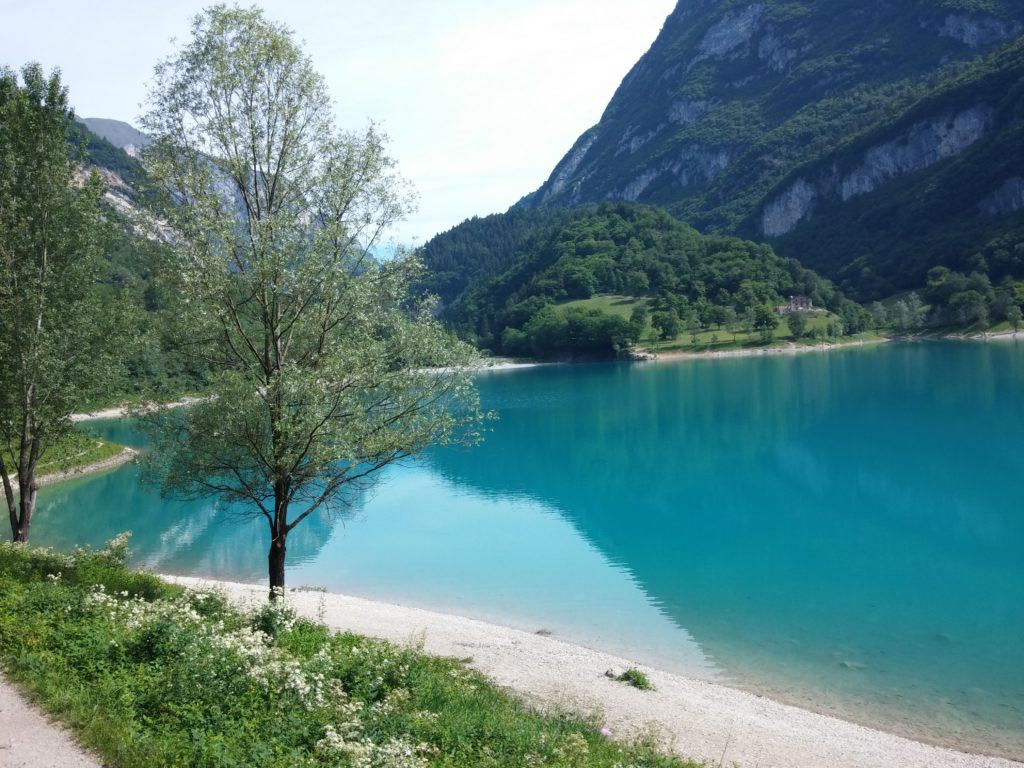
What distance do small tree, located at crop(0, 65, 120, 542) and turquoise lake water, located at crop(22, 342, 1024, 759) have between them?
12.8 meters

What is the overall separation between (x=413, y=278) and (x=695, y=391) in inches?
3299

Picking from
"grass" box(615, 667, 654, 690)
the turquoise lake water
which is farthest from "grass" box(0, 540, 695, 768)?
the turquoise lake water

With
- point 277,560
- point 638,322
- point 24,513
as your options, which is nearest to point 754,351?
point 638,322

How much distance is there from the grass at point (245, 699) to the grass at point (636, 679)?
4.08 m

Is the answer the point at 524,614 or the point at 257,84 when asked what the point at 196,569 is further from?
the point at 257,84

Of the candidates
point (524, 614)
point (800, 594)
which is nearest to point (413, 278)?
point (524, 614)

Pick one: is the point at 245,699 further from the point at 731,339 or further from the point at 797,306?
the point at 797,306

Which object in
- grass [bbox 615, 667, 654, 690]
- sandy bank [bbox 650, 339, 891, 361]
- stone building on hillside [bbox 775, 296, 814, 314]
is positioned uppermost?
stone building on hillside [bbox 775, 296, 814, 314]

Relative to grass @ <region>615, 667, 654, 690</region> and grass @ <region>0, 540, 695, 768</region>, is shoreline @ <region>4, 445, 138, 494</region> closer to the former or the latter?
grass @ <region>0, 540, 695, 768</region>

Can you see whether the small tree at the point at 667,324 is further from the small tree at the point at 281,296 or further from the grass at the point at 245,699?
the grass at the point at 245,699

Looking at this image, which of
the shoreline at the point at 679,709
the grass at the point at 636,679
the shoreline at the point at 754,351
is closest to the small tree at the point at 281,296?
the shoreline at the point at 679,709

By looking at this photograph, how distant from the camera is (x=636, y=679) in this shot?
1769 centimetres

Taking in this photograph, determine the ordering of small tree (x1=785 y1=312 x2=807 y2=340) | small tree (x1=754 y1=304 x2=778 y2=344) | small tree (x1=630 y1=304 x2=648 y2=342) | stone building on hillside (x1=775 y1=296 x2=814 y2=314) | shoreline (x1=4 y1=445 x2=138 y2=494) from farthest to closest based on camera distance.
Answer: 1. stone building on hillside (x1=775 y1=296 x2=814 y2=314)
2. small tree (x1=630 y1=304 x2=648 y2=342)
3. small tree (x1=785 y1=312 x2=807 y2=340)
4. small tree (x1=754 y1=304 x2=778 y2=344)
5. shoreline (x1=4 y1=445 x2=138 y2=494)

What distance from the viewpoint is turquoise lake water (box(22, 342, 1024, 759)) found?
20.3m
